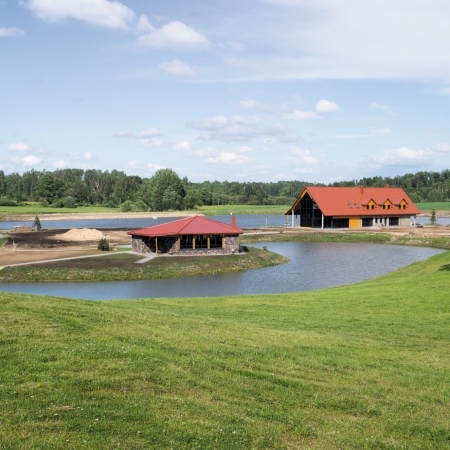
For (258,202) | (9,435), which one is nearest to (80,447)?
(9,435)

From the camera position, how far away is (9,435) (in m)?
7.33

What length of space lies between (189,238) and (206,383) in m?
39.4

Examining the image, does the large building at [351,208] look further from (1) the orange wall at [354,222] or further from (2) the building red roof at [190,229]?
(2) the building red roof at [190,229]

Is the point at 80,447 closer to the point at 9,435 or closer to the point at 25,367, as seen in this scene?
the point at 9,435

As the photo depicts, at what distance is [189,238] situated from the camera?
49.1m

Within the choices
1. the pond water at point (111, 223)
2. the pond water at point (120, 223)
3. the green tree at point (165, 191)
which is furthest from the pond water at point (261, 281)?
the green tree at point (165, 191)

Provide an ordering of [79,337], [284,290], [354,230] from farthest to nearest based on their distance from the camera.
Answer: [354,230] < [284,290] < [79,337]

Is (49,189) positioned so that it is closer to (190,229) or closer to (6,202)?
(6,202)

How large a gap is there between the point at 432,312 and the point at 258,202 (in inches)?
6780

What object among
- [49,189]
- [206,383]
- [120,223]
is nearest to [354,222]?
[120,223]

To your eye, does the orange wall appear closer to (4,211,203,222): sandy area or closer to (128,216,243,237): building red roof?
(128,216,243,237): building red roof

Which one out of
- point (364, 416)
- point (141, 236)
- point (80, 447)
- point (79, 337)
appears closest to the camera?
point (80, 447)

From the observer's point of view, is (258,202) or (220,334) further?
(258,202)

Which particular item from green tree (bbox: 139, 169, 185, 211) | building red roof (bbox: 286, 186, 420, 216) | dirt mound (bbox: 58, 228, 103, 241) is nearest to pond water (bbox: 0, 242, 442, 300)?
dirt mound (bbox: 58, 228, 103, 241)
